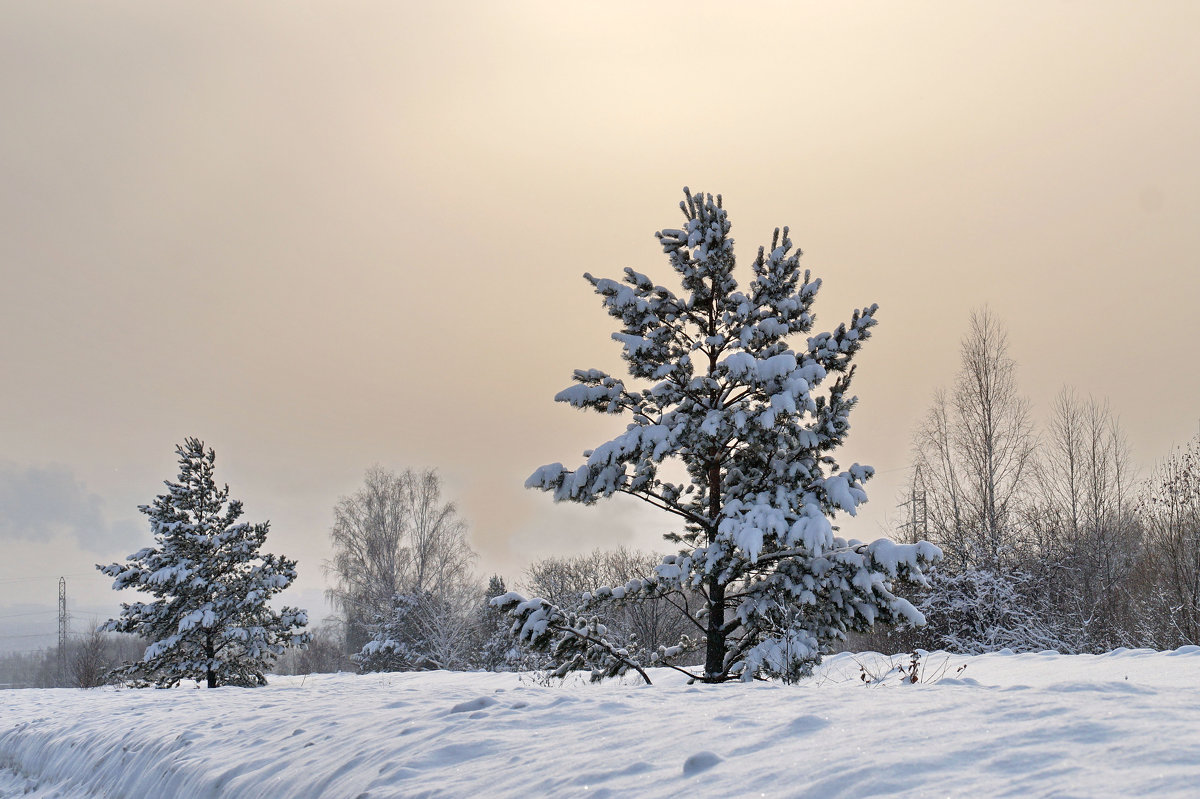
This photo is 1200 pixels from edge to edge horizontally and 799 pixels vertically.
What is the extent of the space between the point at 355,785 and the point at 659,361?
24.2 feet

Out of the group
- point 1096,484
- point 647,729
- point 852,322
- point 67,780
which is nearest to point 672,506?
point 852,322

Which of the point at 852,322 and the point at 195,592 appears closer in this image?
the point at 852,322

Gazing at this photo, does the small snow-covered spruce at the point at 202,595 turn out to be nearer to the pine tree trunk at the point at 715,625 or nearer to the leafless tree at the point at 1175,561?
the pine tree trunk at the point at 715,625

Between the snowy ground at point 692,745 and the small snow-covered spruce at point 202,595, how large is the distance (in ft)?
38.8

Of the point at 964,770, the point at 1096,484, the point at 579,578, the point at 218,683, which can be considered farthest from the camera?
the point at 579,578

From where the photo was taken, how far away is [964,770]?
303 centimetres

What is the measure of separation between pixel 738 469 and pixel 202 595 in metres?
16.2

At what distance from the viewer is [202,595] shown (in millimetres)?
19922

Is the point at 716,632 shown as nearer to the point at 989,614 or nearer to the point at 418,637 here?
the point at 989,614

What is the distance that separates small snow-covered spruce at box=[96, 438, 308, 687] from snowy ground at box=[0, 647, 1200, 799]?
1184 cm

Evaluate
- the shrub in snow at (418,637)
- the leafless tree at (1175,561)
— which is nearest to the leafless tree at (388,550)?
the shrub in snow at (418,637)

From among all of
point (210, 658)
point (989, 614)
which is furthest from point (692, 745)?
point (210, 658)

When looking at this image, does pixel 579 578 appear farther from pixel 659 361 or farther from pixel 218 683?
pixel 659 361

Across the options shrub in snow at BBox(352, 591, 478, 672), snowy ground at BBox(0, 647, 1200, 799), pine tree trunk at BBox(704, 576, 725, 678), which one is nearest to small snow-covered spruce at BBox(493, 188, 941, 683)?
pine tree trunk at BBox(704, 576, 725, 678)
